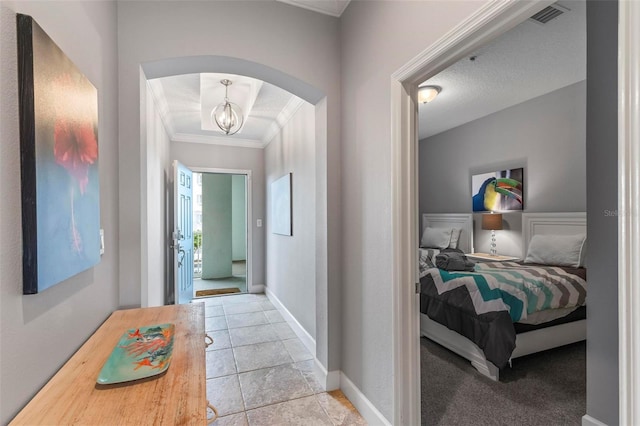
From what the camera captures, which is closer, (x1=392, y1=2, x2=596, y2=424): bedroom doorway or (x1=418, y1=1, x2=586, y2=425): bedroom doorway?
(x1=392, y1=2, x2=596, y2=424): bedroom doorway

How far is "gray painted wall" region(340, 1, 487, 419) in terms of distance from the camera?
1.58 m

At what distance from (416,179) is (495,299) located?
1.44 m

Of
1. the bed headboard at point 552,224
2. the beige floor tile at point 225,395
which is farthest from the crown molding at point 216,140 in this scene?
the bed headboard at point 552,224

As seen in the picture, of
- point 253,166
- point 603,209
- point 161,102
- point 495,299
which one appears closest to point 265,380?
point 495,299

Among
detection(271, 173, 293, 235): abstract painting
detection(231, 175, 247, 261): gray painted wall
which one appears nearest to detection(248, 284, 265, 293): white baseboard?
detection(271, 173, 293, 235): abstract painting

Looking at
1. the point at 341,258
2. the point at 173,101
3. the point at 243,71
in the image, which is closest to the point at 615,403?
the point at 341,258

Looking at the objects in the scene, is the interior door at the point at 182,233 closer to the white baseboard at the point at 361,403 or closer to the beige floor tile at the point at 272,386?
the beige floor tile at the point at 272,386

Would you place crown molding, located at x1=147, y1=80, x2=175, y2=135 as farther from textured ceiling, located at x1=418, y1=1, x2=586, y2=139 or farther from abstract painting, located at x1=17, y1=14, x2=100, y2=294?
textured ceiling, located at x1=418, y1=1, x2=586, y2=139

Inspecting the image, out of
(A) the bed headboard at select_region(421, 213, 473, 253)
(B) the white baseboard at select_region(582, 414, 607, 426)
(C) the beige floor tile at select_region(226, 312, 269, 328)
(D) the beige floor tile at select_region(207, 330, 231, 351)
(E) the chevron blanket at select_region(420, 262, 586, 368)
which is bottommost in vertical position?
(C) the beige floor tile at select_region(226, 312, 269, 328)

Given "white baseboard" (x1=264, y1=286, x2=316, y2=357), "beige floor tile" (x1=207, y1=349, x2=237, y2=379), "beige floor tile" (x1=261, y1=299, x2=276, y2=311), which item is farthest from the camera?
"beige floor tile" (x1=261, y1=299, x2=276, y2=311)

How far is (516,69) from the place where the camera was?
3.16 metres

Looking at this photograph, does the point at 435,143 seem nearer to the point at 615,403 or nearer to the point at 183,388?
the point at 615,403

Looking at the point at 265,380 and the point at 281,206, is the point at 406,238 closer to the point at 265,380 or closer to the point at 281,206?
the point at 265,380

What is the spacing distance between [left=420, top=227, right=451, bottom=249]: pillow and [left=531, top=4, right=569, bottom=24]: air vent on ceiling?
3288 mm
